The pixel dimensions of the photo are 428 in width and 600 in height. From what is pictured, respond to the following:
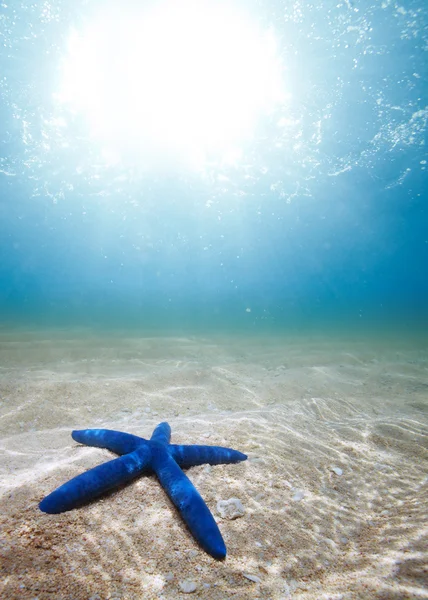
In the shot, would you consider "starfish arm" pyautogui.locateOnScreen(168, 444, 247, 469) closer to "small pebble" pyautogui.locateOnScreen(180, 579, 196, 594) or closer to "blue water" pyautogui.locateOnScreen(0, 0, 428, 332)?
"small pebble" pyautogui.locateOnScreen(180, 579, 196, 594)

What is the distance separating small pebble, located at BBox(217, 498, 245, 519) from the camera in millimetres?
2096

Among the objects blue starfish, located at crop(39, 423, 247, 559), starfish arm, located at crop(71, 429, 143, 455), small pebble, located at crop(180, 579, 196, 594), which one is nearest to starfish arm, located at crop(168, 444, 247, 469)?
blue starfish, located at crop(39, 423, 247, 559)

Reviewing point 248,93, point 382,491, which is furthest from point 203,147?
point 382,491

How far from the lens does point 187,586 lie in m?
1.46

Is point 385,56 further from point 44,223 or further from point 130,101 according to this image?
point 44,223

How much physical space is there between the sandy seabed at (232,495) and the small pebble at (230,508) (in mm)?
51

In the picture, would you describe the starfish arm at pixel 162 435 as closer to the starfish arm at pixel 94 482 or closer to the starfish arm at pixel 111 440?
the starfish arm at pixel 111 440

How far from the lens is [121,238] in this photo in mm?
45375

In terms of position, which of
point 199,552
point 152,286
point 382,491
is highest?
point 152,286

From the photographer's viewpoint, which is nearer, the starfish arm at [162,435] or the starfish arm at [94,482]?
the starfish arm at [94,482]

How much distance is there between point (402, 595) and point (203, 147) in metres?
19.9

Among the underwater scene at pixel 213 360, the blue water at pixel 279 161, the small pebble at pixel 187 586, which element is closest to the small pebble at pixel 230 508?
the underwater scene at pixel 213 360

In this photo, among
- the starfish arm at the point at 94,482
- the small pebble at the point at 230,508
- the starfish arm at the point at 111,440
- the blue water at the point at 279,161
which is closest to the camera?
the starfish arm at the point at 94,482

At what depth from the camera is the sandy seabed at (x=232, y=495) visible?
1.49 metres
